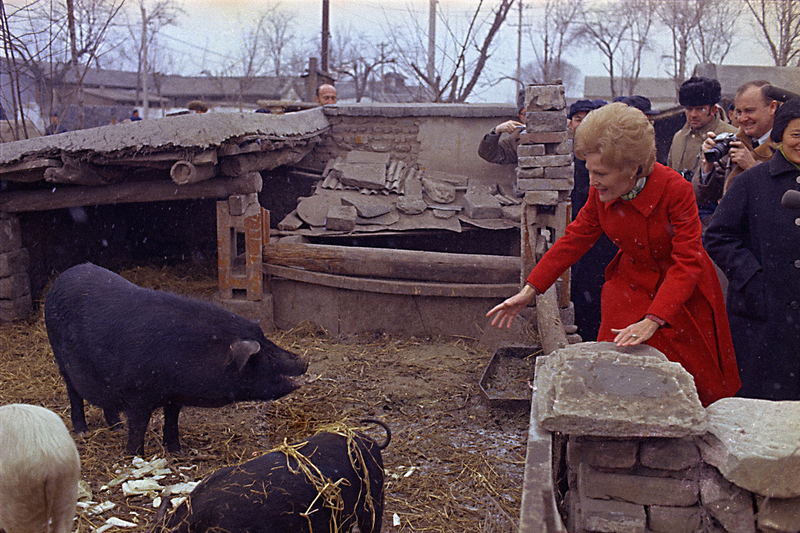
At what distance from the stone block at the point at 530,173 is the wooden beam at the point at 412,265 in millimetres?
1254

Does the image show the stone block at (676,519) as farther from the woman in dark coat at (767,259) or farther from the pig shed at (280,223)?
the pig shed at (280,223)

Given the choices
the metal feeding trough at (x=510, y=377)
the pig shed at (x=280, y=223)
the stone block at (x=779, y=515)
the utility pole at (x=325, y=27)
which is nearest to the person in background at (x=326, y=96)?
the pig shed at (x=280, y=223)

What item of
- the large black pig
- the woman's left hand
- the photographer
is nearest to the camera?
the photographer

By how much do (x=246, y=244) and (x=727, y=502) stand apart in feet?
19.1

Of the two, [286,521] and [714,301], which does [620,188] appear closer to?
[714,301]

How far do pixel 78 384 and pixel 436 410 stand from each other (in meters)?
2.60

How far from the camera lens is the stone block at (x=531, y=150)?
18.8ft

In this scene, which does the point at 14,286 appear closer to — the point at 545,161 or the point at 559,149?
the point at 545,161

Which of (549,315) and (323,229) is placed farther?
(323,229)

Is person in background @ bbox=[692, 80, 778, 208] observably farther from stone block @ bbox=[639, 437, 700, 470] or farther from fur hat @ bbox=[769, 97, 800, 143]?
stone block @ bbox=[639, 437, 700, 470]

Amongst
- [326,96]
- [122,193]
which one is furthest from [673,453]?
[326,96]

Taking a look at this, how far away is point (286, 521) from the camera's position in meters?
2.64


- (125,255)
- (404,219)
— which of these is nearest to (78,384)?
(404,219)

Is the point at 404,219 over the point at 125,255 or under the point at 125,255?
over
